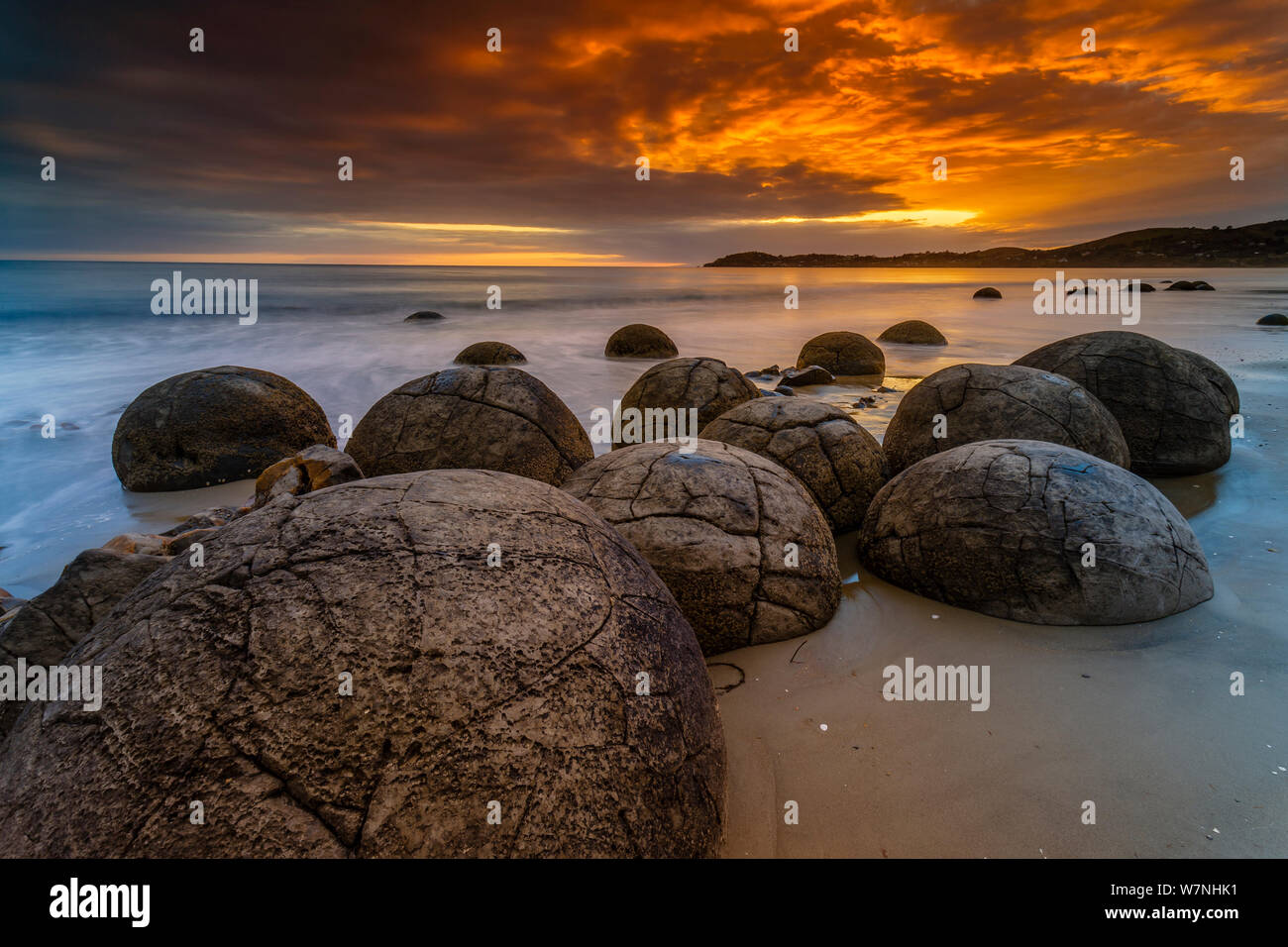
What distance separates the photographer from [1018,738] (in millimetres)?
3293

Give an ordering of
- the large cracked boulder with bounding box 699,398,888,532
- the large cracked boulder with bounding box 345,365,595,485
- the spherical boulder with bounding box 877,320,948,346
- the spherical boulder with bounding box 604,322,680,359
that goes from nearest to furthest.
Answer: the large cracked boulder with bounding box 345,365,595,485 → the large cracked boulder with bounding box 699,398,888,532 → the spherical boulder with bounding box 604,322,680,359 → the spherical boulder with bounding box 877,320,948,346

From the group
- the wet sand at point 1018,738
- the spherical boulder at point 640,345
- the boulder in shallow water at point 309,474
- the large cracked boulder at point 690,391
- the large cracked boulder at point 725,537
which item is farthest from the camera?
the spherical boulder at point 640,345

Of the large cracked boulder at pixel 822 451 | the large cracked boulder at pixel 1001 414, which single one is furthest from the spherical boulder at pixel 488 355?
the large cracked boulder at pixel 1001 414

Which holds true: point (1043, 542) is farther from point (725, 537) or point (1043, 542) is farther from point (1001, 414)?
point (1001, 414)

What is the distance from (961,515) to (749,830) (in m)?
2.72

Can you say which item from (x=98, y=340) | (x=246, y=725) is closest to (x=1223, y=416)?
(x=246, y=725)

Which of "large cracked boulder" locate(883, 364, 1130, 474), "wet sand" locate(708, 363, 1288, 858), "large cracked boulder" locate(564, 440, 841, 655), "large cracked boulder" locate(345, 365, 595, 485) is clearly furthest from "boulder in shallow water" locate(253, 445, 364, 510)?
"large cracked boulder" locate(883, 364, 1130, 474)

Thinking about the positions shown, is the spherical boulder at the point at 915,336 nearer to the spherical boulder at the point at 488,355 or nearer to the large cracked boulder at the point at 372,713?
the spherical boulder at the point at 488,355

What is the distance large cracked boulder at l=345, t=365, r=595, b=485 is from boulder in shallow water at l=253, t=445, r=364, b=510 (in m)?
0.55

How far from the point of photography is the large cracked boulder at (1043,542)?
4.20 m

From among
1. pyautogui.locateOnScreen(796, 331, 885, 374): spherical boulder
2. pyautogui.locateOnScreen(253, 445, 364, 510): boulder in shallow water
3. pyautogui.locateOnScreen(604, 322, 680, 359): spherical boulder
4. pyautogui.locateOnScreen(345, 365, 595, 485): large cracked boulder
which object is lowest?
pyautogui.locateOnScreen(253, 445, 364, 510): boulder in shallow water

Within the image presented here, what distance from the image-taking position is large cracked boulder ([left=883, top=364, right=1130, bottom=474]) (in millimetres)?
6113

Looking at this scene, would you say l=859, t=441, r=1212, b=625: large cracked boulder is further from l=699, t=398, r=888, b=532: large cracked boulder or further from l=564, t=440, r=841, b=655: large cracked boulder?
l=699, t=398, r=888, b=532: large cracked boulder

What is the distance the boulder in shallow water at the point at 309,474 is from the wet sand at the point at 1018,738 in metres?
3.06
